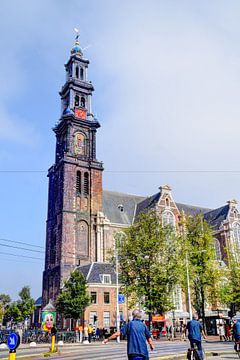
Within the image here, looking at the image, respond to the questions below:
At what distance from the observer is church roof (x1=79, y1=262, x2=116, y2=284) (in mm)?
43344

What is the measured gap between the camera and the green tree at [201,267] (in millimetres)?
38625

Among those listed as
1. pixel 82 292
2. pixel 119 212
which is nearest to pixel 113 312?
pixel 82 292

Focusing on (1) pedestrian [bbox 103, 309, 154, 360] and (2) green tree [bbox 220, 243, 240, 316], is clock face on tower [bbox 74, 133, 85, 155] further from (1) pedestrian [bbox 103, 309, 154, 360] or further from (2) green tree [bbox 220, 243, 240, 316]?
(1) pedestrian [bbox 103, 309, 154, 360]

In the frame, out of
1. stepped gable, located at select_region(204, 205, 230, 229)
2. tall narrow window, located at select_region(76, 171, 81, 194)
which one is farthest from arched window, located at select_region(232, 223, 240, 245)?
tall narrow window, located at select_region(76, 171, 81, 194)

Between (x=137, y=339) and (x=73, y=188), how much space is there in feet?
151

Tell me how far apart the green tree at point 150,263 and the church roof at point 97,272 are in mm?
7862

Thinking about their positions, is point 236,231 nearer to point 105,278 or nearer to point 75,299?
point 105,278

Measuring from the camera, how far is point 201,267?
38625 millimetres

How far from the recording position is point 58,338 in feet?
105

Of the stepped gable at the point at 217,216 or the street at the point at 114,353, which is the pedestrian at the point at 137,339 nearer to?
the street at the point at 114,353

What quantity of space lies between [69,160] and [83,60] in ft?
68.1

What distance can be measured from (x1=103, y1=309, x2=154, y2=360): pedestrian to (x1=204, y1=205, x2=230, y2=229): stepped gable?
5823 centimetres

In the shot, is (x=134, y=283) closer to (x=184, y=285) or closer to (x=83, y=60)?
(x=184, y=285)

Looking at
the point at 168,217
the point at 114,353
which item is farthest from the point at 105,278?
the point at 114,353
